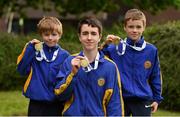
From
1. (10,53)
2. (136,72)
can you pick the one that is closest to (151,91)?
(136,72)

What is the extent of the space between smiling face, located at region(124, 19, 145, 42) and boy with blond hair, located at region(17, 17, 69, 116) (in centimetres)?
70

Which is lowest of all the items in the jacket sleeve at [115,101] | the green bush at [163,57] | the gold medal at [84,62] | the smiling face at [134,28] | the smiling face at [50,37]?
the green bush at [163,57]

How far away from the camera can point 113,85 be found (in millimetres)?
4699

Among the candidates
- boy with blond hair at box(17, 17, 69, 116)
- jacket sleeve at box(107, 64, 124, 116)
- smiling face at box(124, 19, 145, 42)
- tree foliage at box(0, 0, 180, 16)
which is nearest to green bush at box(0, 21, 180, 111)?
smiling face at box(124, 19, 145, 42)

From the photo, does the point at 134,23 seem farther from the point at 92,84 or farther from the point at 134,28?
the point at 92,84

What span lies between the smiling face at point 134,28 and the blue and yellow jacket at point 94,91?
Result: 0.83 m

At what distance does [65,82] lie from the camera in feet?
15.0

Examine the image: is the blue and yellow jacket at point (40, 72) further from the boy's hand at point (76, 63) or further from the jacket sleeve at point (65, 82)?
the boy's hand at point (76, 63)

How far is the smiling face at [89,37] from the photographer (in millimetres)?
4664

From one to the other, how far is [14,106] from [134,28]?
566cm

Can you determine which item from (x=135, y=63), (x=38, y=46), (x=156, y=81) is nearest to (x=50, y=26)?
(x=38, y=46)

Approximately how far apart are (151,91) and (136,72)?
30cm

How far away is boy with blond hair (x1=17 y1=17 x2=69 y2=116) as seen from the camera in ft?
17.2

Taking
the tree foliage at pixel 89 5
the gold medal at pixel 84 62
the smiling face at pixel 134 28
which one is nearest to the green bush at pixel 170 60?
the smiling face at pixel 134 28
